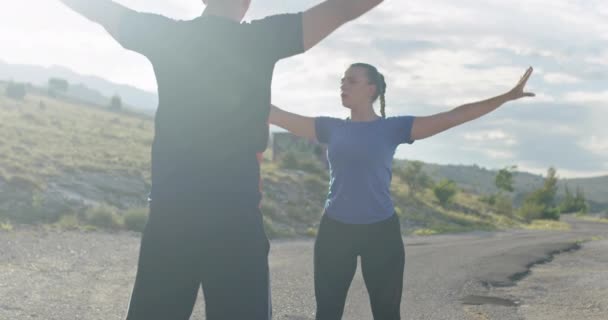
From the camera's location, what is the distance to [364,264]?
4.25 metres

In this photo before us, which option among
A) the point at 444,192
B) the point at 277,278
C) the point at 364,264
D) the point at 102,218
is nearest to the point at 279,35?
the point at 364,264

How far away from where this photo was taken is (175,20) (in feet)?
8.58

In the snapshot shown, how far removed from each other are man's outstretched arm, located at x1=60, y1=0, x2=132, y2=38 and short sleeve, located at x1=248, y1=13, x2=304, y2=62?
1.65 ft

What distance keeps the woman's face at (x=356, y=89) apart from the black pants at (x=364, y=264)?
2.38 feet

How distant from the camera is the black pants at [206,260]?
7.91 ft

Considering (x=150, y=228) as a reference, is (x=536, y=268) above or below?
below

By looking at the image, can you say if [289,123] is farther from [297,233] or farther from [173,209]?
[297,233]

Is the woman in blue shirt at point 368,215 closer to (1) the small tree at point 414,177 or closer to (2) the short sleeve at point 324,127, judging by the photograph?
(2) the short sleeve at point 324,127

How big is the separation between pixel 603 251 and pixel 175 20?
1635cm

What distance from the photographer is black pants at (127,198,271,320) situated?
7.91ft

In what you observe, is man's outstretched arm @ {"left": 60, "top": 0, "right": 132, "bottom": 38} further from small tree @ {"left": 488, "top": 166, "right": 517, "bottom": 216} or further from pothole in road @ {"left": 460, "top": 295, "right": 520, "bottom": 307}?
small tree @ {"left": 488, "top": 166, "right": 517, "bottom": 216}

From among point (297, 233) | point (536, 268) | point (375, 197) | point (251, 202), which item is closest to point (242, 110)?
point (251, 202)

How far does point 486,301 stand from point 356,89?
514 centimetres

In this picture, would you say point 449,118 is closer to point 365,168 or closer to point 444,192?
point 365,168
